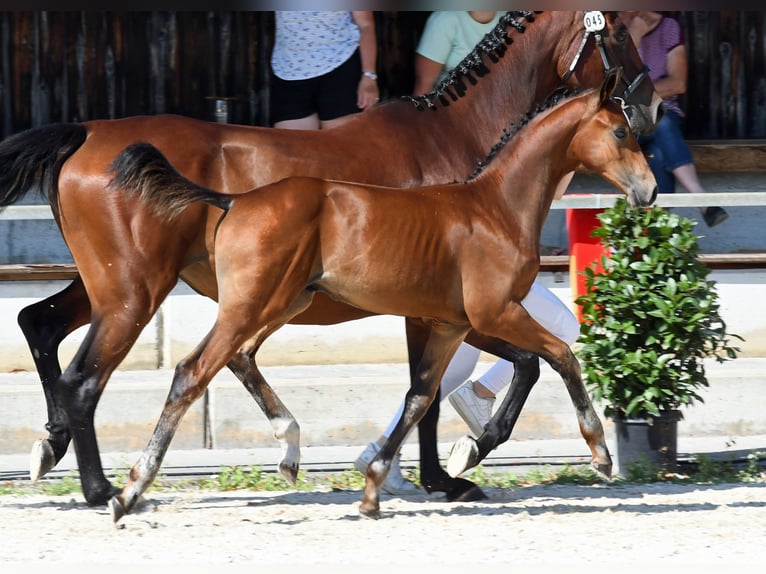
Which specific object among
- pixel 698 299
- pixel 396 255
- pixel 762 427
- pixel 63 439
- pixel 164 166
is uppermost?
pixel 164 166

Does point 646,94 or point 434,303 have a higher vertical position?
point 646,94

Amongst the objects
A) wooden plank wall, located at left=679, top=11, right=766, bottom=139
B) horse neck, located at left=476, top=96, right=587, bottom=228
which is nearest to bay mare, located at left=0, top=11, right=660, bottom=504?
horse neck, located at left=476, top=96, right=587, bottom=228

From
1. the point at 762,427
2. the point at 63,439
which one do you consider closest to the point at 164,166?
the point at 63,439

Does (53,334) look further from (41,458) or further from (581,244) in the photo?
(581,244)

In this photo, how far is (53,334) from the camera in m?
6.06

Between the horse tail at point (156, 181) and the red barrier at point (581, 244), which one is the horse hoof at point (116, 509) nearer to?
the horse tail at point (156, 181)

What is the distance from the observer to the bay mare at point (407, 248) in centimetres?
512

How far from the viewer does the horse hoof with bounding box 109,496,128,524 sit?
16.7 ft

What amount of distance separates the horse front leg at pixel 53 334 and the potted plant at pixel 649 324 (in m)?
2.22

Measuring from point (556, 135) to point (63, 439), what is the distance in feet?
7.76

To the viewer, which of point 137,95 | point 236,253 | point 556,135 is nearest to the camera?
point 236,253

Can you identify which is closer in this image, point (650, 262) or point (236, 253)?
point (236, 253)

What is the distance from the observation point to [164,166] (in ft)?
17.1

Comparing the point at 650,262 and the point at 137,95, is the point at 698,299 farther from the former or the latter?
the point at 137,95
